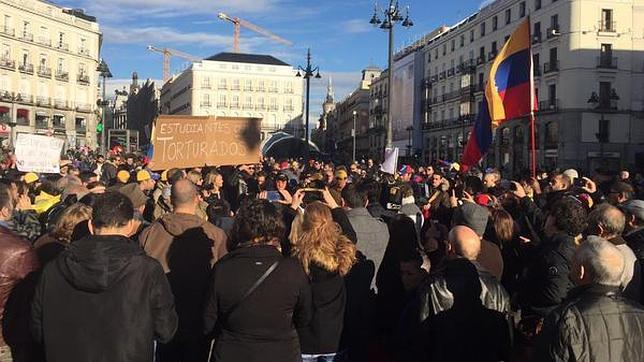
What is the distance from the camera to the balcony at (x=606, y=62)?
47125 mm

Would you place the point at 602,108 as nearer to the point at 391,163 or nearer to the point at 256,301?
the point at 391,163

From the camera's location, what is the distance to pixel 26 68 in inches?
2505

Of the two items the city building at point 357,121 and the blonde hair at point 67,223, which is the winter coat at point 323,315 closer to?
the blonde hair at point 67,223

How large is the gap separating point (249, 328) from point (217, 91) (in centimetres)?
9799

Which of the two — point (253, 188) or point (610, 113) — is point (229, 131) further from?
point (610, 113)

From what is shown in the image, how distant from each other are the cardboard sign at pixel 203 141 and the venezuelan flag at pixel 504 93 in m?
4.49

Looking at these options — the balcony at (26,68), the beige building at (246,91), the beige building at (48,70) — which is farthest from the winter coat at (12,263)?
the beige building at (246,91)

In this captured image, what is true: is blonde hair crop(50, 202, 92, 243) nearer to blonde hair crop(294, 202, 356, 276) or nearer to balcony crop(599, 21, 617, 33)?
blonde hair crop(294, 202, 356, 276)

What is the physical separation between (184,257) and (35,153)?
24.7 ft

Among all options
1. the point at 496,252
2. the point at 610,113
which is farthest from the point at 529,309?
the point at 610,113

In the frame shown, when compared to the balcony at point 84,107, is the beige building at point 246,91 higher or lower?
higher

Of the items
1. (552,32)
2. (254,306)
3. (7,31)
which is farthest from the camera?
(7,31)

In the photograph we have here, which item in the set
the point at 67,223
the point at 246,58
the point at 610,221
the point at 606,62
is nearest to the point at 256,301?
the point at 67,223

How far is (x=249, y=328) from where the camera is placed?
3.40 meters
